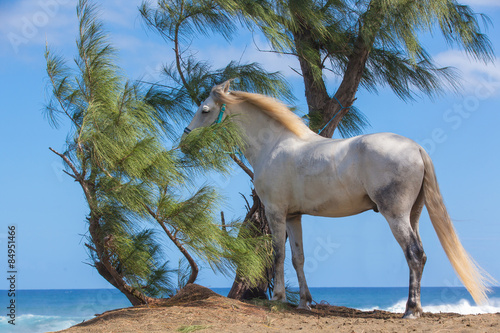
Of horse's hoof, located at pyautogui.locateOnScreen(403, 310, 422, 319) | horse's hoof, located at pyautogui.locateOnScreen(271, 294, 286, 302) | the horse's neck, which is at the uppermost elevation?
the horse's neck

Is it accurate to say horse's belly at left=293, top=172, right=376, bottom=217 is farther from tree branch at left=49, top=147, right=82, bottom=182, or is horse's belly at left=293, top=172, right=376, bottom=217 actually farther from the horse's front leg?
tree branch at left=49, top=147, right=82, bottom=182

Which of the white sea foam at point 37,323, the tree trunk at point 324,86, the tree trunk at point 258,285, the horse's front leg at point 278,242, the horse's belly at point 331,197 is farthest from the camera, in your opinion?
the white sea foam at point 37,323

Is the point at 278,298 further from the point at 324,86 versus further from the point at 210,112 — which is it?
the point at 324,86

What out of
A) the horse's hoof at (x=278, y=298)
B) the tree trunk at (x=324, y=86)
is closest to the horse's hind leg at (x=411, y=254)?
the horse's hoof at (x=278, y=298)

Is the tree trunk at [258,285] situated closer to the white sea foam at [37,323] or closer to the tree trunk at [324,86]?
the tree trunk at [324,86]

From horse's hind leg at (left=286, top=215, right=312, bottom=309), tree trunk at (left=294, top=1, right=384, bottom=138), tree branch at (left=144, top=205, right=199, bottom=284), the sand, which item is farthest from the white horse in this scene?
tree trunk at (left=294, top=1, right=384, bottom=138)

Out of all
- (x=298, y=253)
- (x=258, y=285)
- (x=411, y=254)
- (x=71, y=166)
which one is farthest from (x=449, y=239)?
(x=71, y=166)

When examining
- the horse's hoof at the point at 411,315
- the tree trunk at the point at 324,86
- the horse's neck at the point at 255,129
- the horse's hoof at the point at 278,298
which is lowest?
the horse's hoof at the point at 411,315

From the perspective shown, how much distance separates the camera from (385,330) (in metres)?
2.60

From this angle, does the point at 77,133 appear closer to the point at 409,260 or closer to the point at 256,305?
the point at 256,305

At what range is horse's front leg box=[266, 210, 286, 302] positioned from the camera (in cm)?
352

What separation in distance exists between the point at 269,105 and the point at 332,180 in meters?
0.79

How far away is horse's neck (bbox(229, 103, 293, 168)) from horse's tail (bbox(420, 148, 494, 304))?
3.48 feet

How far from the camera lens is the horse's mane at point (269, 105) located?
367 centimetres
